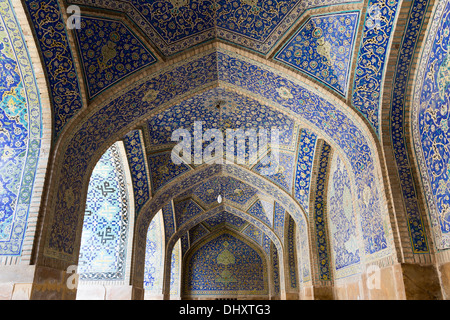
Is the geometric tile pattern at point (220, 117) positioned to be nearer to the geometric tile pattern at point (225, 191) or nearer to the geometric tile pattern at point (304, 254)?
the geometric tile pattern at point (304, 254)

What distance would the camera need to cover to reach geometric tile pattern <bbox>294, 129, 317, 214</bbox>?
6969 millimetres

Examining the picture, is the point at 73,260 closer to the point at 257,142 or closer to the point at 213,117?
the point at 213,117

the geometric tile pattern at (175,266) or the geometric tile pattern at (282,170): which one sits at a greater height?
the geometric tile pattern at (282,170)

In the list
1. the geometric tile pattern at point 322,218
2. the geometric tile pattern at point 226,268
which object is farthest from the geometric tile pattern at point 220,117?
the geometric tile pattern at point 226,268

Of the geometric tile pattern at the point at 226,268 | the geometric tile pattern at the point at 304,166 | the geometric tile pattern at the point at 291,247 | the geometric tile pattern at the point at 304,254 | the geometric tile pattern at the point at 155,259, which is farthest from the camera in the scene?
the geometric tile pattern at the point at 226,268

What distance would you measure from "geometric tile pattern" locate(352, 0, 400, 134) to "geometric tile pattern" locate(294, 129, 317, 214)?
7.13 feet

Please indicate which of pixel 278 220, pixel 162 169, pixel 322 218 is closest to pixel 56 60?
pixel 162 169

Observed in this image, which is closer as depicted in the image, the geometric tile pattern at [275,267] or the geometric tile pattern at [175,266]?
the geometric tile pattern at [275,267]

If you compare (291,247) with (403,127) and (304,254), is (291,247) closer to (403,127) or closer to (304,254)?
(304,254)

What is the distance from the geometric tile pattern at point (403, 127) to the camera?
394 cm

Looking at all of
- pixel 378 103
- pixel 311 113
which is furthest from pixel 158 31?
pixel 378 103

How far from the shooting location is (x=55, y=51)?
421cm

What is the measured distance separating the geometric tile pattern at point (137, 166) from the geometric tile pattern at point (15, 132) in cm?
270
